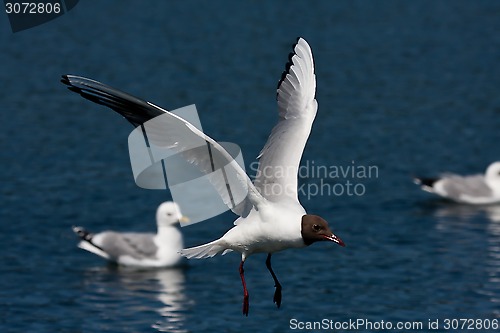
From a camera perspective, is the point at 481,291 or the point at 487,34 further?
the point at 487,34

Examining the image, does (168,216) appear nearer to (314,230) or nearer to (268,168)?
(268,168)

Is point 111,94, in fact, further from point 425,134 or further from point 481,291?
point 425,134

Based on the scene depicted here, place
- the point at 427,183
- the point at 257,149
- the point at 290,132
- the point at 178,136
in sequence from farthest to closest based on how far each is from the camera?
the point at 257,149 → the point at 427,183 → the point at 290,132 → the point at 178,136

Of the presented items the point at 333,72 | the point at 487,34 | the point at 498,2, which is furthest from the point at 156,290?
the point at 498,2

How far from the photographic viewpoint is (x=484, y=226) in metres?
20.7

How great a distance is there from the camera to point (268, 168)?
1243cm

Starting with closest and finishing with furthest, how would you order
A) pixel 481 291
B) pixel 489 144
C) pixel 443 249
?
pixel 481 291 → pixel 443 249 → pixel 489 144

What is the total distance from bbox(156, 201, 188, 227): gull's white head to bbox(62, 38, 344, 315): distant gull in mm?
6566

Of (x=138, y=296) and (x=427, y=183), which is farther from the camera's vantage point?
(x=427, y=183)

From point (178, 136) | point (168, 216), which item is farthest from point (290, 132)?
point (168, 216)

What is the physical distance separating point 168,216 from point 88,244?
1453 mm

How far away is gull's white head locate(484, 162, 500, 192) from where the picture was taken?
A: 73.3ft

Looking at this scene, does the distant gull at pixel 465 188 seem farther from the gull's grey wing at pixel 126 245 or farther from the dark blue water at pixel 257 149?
the gull's grey wing at pixel 126 245

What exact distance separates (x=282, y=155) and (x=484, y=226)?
363 inches
